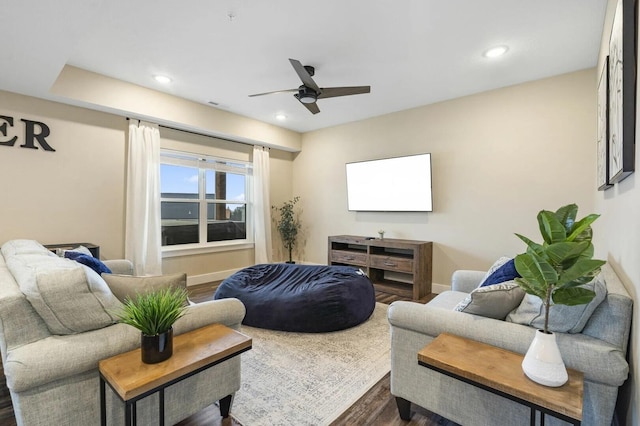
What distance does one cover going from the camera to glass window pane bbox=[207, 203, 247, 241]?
205 inches

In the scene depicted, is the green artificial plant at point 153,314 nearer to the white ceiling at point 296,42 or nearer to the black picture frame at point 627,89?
the white ceiling at point 296,42

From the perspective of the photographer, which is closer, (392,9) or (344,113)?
(392,9)

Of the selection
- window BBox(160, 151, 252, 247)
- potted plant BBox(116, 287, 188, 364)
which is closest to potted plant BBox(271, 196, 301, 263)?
window BBox(160, 151, 252, 247)

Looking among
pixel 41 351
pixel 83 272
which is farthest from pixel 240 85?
pixel 41 351

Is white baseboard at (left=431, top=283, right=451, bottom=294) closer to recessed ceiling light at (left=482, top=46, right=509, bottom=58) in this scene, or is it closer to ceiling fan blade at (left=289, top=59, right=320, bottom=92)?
recessed ceiling light at (left=482, top=46, right=509, bottom=58)

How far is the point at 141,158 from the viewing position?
4.08 metres

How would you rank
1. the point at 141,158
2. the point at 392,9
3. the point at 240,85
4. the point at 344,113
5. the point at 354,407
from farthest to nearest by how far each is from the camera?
1. the point at 344,113
2. the point at 141,158
3. the point at 240,85
4. the point at 392,9
5. the point at 354,407

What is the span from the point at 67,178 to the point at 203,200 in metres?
1.82

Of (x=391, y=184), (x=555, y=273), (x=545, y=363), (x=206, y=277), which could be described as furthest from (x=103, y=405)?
(x=391, y=184)

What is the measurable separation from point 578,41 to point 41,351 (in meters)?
4.42

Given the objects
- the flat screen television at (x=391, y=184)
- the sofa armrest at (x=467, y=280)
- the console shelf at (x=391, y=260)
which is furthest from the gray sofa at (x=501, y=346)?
the flat screen television at (x=391, y=184)

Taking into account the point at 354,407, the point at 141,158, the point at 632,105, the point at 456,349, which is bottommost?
the point at 354,407

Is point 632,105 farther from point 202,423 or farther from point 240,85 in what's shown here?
point 240,85

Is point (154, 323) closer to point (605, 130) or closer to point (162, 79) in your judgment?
point (605, 130)
